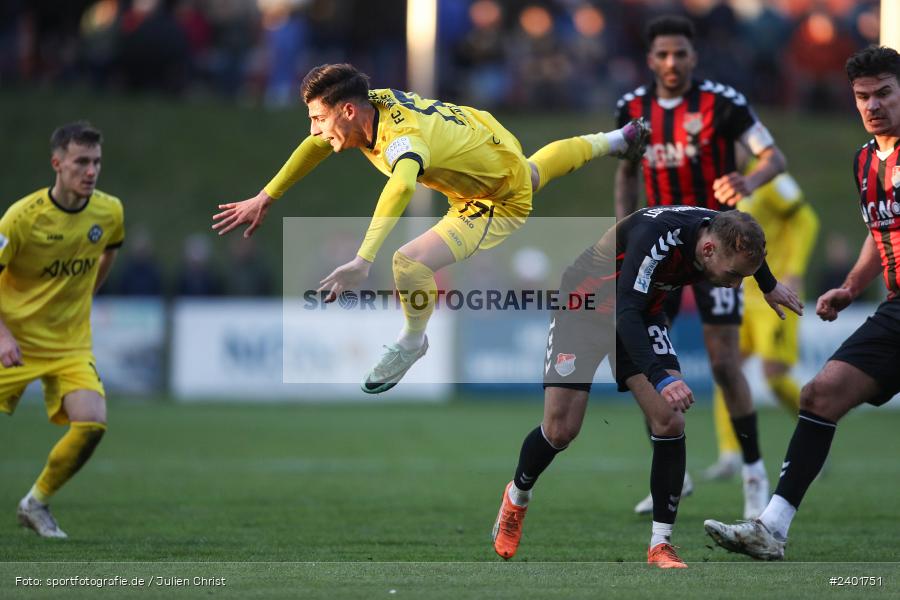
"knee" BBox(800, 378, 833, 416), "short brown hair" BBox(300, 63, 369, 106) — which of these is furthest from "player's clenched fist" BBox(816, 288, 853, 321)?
"short brown hair" BBox(300, 63, 369, 106)

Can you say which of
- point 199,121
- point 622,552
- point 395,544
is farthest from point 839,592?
point 199,121

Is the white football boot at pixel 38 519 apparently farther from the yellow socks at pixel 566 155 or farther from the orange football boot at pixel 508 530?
the yellow socks at pixel 566 155

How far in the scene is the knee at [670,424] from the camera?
6473mm

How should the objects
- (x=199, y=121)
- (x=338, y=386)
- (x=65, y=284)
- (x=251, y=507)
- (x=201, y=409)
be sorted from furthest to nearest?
(x=199, y=121) < (x=338, y=386) < (x=201, y=409) < (x=251, y=507) < (x=65, y=284)

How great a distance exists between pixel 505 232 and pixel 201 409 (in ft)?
36.5

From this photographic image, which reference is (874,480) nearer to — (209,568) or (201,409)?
(209,568)

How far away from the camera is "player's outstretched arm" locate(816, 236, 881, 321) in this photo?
6.95 metres

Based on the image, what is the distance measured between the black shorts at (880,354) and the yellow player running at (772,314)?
3933 mm

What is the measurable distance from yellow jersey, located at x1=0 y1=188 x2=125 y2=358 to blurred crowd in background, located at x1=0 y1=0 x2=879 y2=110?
14600 mm

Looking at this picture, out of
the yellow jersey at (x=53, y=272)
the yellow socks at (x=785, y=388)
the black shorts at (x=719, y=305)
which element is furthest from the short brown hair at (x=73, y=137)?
the yellow socks at (x=785, y=388)

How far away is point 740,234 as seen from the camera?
614cm

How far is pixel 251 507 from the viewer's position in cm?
897

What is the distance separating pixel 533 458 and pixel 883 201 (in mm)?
2342

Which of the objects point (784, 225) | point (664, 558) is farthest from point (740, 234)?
point (784, 225)
